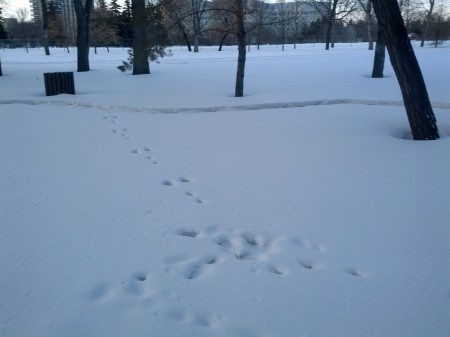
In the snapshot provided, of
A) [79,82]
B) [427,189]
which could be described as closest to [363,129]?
[427,189]

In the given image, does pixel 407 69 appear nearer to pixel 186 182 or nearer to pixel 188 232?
pixel 186 182

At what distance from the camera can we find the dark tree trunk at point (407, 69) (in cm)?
643

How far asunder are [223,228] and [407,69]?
4672 millimetres

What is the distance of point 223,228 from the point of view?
393 cm

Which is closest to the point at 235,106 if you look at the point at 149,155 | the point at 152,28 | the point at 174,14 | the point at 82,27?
the point at 174,14

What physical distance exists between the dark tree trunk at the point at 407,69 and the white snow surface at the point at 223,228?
33 cm

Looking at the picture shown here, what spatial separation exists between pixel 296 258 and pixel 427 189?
2.39 m

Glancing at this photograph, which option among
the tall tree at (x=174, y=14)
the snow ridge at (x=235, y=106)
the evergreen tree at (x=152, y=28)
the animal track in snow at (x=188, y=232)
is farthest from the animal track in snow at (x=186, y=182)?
the evergreen tree at (x=152, y=28)

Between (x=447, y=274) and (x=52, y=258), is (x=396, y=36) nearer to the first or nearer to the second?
(x=447, y=274)

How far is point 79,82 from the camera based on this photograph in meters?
14.9

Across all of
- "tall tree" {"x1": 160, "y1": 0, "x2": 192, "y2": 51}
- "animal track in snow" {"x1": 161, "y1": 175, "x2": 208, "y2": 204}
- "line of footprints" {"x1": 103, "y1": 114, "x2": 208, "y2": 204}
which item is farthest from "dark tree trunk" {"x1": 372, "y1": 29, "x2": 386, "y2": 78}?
"animal track in snow" {"x1": 161, "y1": 175, "x2": 208, "y2": 204}

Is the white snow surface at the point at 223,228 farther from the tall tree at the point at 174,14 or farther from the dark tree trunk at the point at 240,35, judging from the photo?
the tall tree at the point at 174,14

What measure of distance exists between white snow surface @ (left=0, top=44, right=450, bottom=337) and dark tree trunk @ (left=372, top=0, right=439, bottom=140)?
0.33 m

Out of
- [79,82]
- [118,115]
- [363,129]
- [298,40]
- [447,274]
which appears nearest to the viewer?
[447,274]
